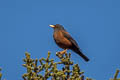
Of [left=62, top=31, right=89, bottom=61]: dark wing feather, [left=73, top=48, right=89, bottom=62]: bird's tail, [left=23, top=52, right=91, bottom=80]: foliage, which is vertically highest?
[left=62, top=31, right=89, bottom=61]: dark wing feather

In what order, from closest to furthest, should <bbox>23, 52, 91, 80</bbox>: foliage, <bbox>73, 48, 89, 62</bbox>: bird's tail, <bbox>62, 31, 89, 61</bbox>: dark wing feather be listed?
<bbox>23, 52, 91, 80</bbox>: foliage → <bbox>73, 48, 89, 62</bbox>: bird's tail → <bbox>62, 31, 89, 61</bbox>: dark wing feather

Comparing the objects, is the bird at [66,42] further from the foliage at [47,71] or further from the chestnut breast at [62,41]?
the foliage at [47,71]

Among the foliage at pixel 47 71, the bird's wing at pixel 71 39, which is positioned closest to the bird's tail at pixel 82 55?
the bird's wing at pixel 71 39

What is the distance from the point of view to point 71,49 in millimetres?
11406

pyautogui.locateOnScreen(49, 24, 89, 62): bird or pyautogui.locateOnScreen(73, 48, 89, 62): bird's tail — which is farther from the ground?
pyautogui.locateOnScreen(49, 24, 89, 62): bird

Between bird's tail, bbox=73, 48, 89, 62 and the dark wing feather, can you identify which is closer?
bird's tail, bbox=73, 48, 89, 62

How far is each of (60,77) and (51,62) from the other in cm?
44

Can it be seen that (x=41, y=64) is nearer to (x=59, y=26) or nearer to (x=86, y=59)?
(x=86, y=59)

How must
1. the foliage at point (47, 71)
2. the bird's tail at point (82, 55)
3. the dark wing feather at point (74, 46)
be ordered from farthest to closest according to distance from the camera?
the dark wing feather at point (74, 46), the bird's tail at point (82, 55), the foliage at point (47, 71)

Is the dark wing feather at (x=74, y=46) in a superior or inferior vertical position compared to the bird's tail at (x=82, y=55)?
superior

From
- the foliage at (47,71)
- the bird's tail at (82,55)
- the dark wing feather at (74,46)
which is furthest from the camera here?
the dark wing feather at (74,46)

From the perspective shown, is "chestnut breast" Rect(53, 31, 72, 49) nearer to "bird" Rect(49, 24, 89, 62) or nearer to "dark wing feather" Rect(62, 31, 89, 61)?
"bird" Rect(49, 24, 89, 62)

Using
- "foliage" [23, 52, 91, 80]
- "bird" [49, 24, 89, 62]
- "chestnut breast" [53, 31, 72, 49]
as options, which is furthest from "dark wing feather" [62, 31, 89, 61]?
"foliage" [23, 52, 91, 80]

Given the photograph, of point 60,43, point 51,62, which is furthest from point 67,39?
point 51,62
